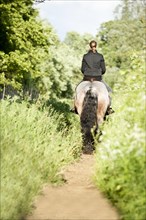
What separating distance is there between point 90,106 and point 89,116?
0.85ft

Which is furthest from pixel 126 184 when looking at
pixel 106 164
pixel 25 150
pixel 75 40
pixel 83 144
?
pixel 75 40

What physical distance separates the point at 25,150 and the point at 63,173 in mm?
1460

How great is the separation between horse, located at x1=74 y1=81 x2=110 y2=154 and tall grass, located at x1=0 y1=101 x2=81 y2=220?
120 cm

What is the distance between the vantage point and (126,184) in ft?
23.4

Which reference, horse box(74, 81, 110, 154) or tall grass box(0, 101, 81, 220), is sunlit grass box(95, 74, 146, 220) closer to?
tall grass box(0, 101, 81, 220)

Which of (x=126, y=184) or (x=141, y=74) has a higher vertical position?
(x=141, y=74)

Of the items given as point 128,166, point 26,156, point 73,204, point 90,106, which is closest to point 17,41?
point 90,106

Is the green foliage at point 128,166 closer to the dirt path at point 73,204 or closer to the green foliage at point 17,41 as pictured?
the dirt path at point 73,204

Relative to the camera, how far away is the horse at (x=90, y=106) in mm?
13781

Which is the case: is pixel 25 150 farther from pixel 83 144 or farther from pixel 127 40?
pixel 127 40

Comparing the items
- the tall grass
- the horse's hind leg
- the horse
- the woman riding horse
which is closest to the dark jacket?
the woman riding horse

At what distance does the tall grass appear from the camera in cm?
751

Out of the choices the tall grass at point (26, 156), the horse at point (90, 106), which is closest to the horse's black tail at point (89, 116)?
the horse at point (90, 106)

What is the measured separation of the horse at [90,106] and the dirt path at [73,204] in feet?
13.0
